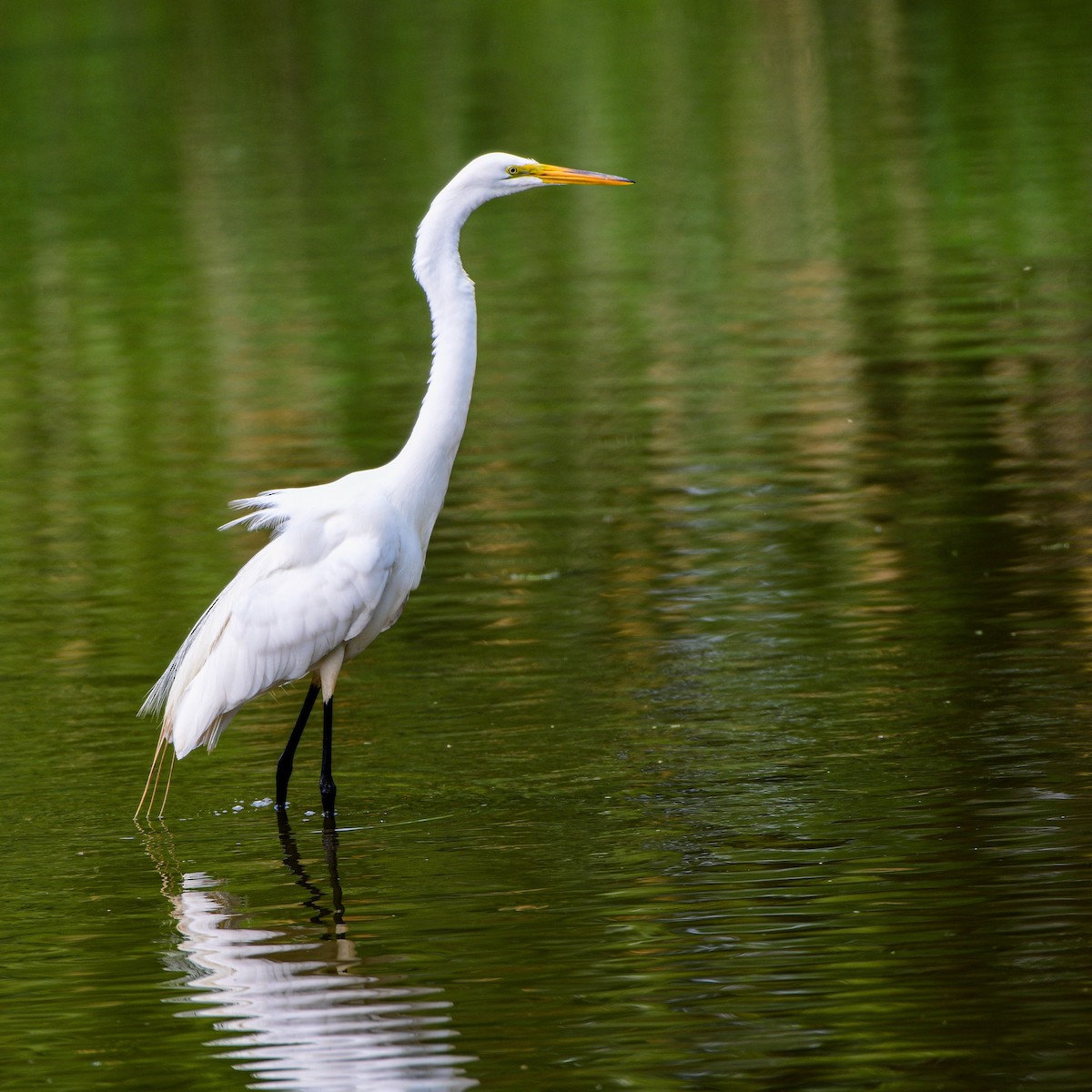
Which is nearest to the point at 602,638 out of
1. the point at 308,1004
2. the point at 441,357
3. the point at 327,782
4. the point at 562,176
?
the point at 441,357

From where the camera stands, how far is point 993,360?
12.8 meters

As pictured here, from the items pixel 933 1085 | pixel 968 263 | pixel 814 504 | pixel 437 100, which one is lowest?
pixel 933 1085

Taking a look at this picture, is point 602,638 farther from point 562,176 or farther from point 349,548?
point 562,176

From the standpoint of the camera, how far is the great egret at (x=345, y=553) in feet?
22.0

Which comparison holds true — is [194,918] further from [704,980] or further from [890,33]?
[890,33]

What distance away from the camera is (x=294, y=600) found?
673 cm

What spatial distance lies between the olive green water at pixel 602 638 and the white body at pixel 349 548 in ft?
1.27

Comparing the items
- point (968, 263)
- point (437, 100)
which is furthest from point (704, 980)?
point (437, 100)

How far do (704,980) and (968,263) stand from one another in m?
11.9

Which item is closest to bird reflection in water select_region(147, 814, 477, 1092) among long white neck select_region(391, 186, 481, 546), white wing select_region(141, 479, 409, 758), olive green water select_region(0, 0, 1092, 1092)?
olive green water select_region(0, 0, 1092, 1092)

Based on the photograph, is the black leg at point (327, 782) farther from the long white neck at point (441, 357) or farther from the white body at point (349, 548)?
the long white neck at point (441, 357)

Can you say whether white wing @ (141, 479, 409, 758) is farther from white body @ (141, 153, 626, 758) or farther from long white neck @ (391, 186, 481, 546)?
long white neck @ (391, 186, 481, 546)

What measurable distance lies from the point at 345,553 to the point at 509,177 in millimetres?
1313

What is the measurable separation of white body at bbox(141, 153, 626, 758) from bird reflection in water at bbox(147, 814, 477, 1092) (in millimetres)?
928
